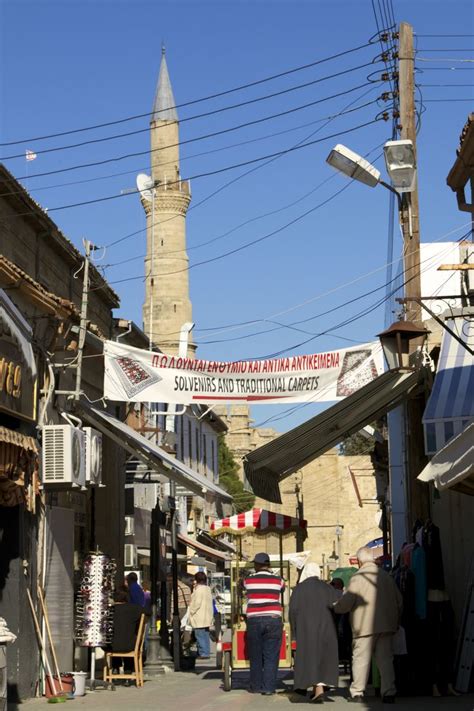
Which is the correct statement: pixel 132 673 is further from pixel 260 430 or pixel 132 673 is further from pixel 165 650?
pixel 260 430

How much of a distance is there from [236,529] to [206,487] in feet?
5.40

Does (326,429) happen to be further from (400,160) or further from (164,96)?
(164,96)

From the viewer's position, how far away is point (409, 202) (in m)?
16.2

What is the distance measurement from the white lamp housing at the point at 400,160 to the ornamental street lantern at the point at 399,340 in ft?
8.62

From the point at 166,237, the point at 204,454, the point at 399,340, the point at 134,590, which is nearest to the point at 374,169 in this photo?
the point at 399,340

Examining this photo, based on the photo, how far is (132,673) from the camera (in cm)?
1583

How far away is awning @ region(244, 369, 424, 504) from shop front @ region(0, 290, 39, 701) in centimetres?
318

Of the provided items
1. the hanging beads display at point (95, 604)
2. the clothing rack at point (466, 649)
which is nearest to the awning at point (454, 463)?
the clothing rack at point (466, 649)

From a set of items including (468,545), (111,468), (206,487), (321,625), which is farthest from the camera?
(111,468)

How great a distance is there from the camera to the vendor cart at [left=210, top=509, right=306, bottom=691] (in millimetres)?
14312

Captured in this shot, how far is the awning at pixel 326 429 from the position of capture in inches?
571

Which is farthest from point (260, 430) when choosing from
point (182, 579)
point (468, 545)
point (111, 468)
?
point (468, 545)

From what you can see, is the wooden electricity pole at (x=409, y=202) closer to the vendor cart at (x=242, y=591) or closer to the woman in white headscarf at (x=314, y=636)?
the vendor cart at (x=242, y=591)

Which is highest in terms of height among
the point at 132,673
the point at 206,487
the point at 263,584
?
the point at 206,487
